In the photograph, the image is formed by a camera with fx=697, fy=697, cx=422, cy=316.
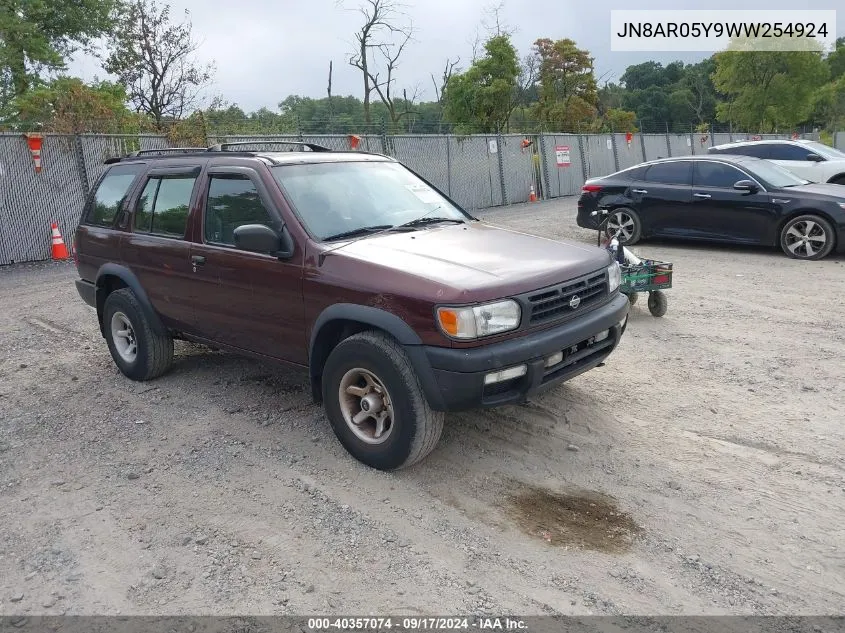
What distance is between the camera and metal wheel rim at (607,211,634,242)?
1150 cm

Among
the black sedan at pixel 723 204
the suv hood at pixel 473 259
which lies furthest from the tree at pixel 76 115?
the suv hood at pixel 473 259

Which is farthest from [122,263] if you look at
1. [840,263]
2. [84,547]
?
[840,263]

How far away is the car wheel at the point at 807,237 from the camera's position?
971 cm

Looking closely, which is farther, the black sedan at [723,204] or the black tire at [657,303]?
the black sedan at [723,204]

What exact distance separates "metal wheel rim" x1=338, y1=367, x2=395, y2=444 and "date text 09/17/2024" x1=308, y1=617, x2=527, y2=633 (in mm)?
1193

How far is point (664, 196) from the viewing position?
1109cm

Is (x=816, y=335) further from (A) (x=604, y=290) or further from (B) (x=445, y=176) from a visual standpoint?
(B) (x=445, y=176)

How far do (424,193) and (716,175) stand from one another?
7213 millimetres

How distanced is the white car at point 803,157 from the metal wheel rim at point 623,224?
5616 millimetres

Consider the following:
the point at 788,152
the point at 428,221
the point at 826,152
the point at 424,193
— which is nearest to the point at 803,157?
the point at 788,152

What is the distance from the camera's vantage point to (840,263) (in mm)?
9555

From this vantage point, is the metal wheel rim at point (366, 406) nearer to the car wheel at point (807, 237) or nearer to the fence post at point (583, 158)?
the car wheel at point (807, 237)

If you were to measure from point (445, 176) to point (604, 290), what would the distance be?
49.6 feet

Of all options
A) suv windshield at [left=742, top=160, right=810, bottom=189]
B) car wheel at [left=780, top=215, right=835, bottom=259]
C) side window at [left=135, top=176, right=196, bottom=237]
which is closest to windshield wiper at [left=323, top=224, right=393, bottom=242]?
side window at [left=135, top=176, right=196, bottom=237]
